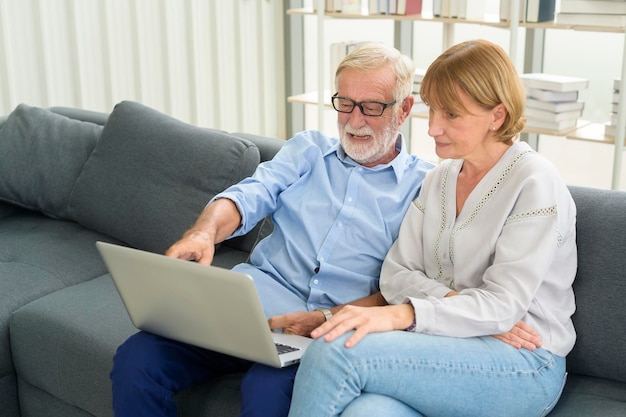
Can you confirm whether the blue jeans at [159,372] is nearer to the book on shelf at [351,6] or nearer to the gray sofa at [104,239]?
the gray sofa at [104,239]

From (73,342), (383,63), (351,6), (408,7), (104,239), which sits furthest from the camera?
(351,6)

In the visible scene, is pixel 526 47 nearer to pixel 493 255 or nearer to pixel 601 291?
pixel 601 291

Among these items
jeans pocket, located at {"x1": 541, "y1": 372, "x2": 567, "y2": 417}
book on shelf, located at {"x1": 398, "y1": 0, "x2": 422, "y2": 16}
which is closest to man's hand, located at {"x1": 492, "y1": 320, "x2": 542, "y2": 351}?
jeans pocket, located at {"x1": 541, "y1": 372, "x2": 567, "y2": 417}

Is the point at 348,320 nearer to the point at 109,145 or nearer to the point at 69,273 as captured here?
the point at 69,273

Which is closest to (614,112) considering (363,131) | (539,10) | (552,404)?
(539,10)

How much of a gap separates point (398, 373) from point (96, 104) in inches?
114

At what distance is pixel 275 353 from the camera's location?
1668 mm

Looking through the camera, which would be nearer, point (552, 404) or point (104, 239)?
point (552, 404)

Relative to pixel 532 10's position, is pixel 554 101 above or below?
below

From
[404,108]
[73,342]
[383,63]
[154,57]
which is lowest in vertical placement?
[73,342]

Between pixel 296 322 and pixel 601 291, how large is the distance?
0.67 metres

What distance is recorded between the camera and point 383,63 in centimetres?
210

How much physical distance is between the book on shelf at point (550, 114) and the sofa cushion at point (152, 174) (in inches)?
62.5

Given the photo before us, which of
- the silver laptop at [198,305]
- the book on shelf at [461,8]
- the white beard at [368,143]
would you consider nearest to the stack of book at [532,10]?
the book on shelf at [461,8]
